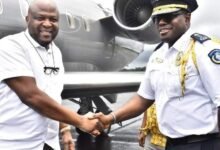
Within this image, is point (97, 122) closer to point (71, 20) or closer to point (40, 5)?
point (40, 5)

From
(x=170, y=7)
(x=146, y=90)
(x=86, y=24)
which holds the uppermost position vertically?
(x=170, y=7)

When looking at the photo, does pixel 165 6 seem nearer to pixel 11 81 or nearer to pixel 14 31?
pixel 11 81

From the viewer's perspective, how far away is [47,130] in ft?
9.00

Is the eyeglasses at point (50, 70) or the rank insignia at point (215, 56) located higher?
the rank insignia at point (215, 56)

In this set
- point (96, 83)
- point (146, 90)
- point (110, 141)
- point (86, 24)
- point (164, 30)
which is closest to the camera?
point (164, 30)

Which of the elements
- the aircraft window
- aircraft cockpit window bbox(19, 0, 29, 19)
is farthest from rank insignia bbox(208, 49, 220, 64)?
the aircraft window

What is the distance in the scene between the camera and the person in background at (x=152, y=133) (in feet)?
11.9

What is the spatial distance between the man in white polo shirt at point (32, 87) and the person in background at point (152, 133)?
1.00 m

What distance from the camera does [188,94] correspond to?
8.48 feet

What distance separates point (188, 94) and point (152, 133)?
1.19 m

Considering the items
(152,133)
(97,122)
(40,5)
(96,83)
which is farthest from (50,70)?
(96,83)

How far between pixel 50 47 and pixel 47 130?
19.4 inches

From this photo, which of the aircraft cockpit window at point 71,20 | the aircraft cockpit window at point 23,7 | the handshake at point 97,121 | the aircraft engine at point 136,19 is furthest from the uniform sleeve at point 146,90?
the aircraft engine at point 136,19

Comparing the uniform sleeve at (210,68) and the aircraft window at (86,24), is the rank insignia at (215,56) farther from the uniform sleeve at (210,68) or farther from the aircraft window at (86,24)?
the aircraft window at (86,24)
